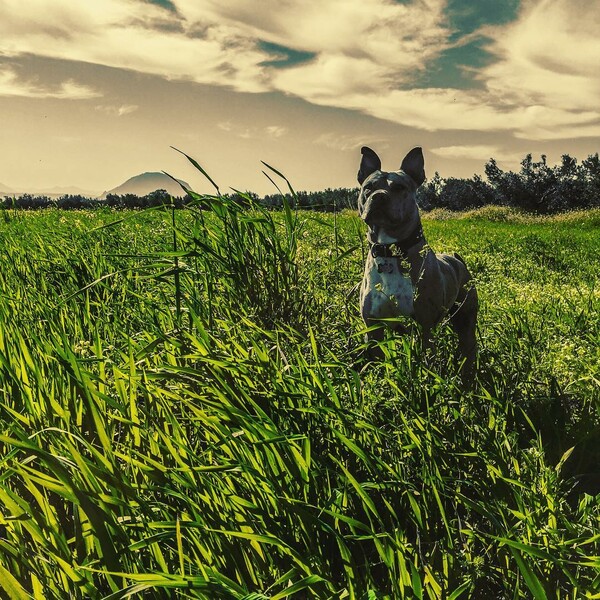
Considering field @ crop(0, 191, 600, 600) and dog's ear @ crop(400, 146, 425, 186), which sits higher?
dog's ear @ crop(400, 146, 425, 186)

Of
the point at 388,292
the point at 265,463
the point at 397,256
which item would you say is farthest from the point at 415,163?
the point at 265,463

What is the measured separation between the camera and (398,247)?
3.04 m

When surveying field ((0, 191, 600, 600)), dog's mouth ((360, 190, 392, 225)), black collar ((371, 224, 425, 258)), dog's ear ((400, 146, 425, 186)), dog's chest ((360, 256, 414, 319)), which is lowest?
field ((0, 191, 600, 600))

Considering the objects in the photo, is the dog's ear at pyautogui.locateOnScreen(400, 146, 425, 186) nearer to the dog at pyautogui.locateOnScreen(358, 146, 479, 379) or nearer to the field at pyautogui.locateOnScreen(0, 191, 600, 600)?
the dog at pyautogui.locateOnScreen(358, 146, 479, 379)

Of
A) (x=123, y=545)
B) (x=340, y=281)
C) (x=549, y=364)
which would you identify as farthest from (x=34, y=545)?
(x=340, y=281)

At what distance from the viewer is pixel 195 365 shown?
2.14m

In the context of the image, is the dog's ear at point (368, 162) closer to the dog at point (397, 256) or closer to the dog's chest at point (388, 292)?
the dog at point (397, 256)

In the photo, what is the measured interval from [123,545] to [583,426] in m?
2.45

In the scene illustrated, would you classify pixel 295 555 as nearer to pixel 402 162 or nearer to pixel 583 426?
pixel 583 426

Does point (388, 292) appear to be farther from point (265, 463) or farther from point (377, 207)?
Result: point (265, 463)

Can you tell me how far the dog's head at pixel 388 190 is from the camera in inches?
113

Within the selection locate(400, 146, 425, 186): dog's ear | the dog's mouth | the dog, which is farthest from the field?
locate(400, 146, 425, 186): dog's ear

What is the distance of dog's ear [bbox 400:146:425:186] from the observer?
10.2 ft

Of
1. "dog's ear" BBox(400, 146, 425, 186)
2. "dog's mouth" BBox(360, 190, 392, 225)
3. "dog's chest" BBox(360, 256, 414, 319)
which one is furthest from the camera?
"dog's ear" BBox(400, 146, 425, 186)
